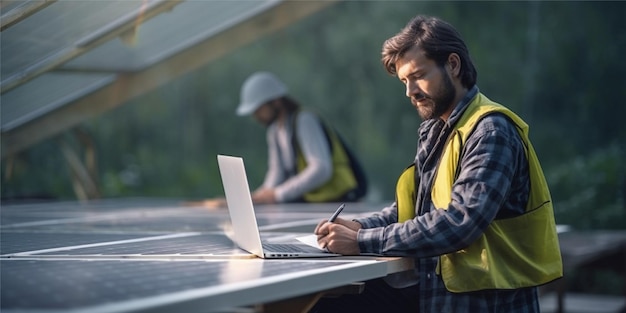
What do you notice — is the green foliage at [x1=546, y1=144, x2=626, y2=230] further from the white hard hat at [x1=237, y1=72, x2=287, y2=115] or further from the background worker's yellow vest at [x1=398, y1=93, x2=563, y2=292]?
the background worker's yellow vest at [x1=398, y1=93, x2=563, y2=292]

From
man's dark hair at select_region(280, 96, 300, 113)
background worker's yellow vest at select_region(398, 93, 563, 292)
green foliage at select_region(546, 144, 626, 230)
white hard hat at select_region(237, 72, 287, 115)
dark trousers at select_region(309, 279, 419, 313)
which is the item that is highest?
white hard hat at select_region(237, 72, 287, 115)

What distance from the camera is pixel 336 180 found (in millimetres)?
5242

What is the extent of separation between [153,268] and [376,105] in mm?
5424

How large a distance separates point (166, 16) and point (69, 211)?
Answer: 109cm

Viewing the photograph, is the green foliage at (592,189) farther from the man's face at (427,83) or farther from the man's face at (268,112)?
the man's face at (427,83)

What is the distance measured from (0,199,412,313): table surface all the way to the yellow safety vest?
4.34ft

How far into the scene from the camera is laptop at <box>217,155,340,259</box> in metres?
2.51

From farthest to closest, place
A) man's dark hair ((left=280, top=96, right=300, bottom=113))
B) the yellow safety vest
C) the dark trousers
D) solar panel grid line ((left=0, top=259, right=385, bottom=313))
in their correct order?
man's dark hair ((left=280, top=96, right=300, bottom=113)), the yellow safety vest, the dark trousers, solar panel grid line ((left=0, top=259, right=385, bottom=313))

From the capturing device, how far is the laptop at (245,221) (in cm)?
251

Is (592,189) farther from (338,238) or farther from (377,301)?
(338,238)

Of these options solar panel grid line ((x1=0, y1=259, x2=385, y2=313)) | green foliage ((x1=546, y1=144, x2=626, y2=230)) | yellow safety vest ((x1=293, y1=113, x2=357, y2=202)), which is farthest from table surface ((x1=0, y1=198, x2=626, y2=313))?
green foliage ((x1=546, y1=144, x2=626, y2=230))

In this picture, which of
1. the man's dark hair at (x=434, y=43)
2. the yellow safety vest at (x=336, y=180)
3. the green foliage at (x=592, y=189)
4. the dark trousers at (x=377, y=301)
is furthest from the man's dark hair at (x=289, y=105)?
the man's dark hair at (x=434, y=43)

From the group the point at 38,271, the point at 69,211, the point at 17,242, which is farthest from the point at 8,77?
the point at 38,271

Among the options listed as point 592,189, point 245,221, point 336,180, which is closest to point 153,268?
point 245,221
